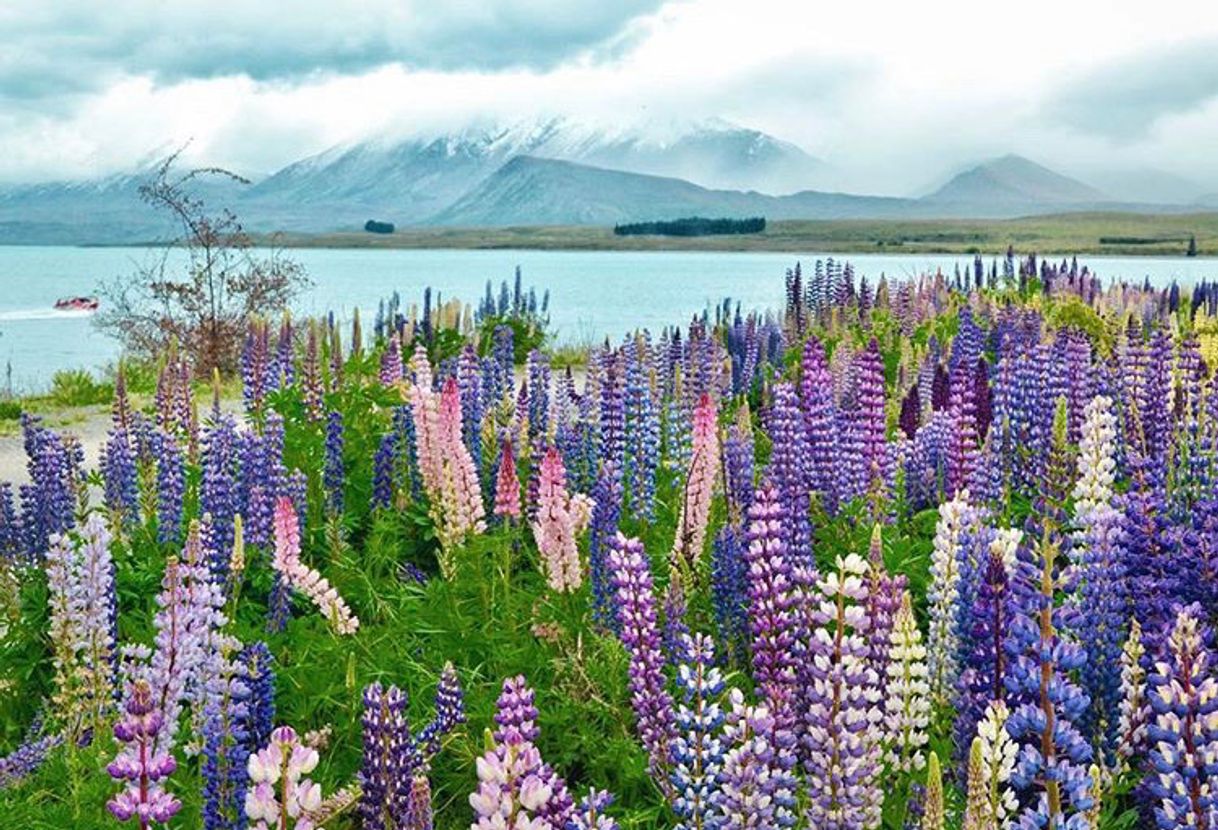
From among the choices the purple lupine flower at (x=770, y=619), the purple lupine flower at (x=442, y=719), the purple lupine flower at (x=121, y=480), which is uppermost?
the purple lupine flower at (x=770, y=619)

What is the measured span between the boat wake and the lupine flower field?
2016 inches

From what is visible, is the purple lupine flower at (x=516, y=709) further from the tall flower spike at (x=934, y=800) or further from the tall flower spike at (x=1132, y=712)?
the tall flower spike at (x=1132, y=712)

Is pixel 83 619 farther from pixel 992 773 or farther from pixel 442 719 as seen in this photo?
pixel 992 773

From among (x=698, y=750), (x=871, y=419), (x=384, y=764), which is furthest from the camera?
(x=871, y=419)

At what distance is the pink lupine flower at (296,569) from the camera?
18.4 ft

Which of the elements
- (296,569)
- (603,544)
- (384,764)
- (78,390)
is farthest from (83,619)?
(78,390)

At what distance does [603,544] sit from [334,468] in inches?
96.9

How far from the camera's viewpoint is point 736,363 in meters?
13.4

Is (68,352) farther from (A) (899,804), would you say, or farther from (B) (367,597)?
(A) (899,804)

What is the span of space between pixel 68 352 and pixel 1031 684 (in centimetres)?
3824

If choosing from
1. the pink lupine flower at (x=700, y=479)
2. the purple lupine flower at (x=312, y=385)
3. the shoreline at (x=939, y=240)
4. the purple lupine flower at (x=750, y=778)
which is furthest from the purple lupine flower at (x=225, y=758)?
the shoreline at (x=939, y=240)

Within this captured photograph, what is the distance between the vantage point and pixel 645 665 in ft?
13.1

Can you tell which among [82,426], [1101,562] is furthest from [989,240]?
[1101,562]

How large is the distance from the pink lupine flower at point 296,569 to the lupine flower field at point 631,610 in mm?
18
